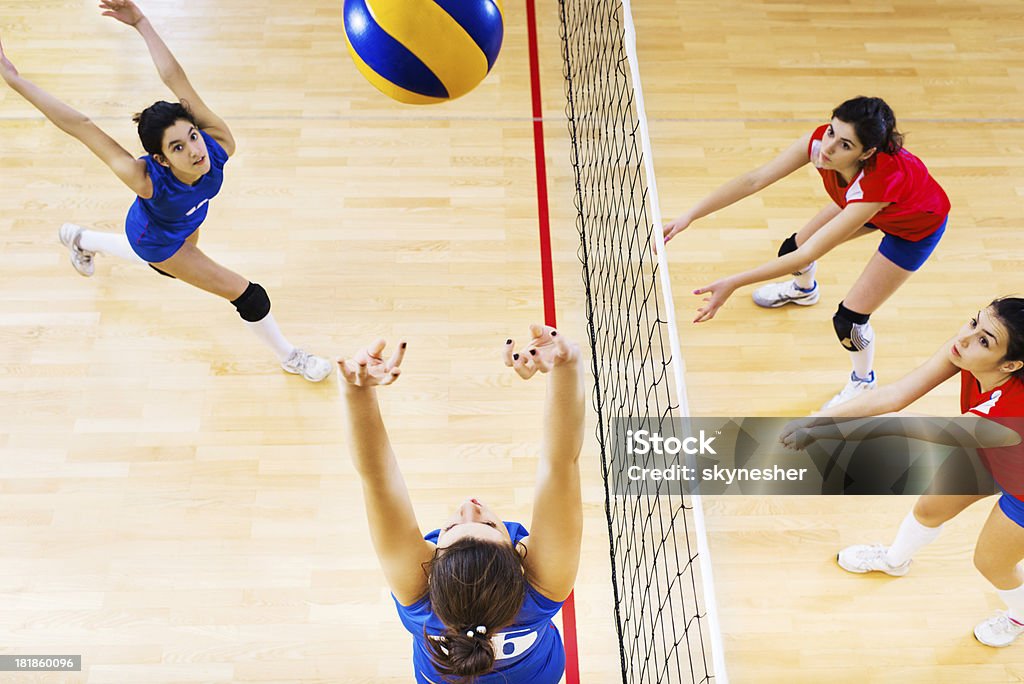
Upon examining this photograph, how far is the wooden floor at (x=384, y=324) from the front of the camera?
2.85 meters

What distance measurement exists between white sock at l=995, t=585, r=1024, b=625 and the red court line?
1334mm

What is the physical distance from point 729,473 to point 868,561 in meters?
0.56

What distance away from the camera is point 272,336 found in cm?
325

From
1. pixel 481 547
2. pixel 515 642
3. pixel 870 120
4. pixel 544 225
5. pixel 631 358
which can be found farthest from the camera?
pixel 544 225

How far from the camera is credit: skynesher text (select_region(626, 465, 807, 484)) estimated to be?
3131 millimetres

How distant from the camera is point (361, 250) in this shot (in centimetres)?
382

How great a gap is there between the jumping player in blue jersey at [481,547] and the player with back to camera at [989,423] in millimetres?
1132

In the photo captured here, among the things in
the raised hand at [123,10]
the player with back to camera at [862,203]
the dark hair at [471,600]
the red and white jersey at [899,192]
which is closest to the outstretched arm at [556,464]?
the dark hair at [471,600]

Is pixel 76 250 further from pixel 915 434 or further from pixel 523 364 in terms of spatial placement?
pixel 915 434

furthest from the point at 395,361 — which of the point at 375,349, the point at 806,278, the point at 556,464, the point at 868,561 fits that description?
the point at 806,278

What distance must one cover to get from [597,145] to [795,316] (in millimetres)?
1272

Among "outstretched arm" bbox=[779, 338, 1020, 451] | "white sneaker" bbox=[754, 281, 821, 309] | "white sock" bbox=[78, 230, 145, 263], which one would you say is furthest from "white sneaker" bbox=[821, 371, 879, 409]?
"white sock" bbox=[78, 230, 145, 263]

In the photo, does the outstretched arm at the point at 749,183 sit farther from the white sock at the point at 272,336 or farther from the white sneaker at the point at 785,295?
the white sock at the point at 272,336

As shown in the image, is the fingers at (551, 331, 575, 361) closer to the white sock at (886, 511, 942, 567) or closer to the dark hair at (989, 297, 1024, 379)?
the dark hair at (989, 297, 1024, 379)
